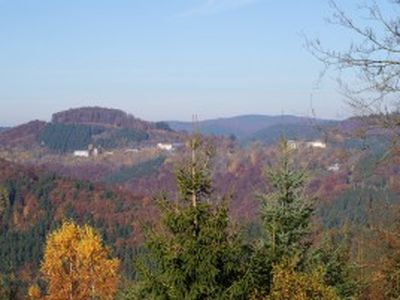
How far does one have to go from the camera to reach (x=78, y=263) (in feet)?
154

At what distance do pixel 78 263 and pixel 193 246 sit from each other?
33.4m

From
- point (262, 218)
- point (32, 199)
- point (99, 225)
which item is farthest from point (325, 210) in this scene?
point (262, 218)

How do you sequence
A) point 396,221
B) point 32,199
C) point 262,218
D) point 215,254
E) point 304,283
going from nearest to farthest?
point 396,221 < point 304,283 < point 215,254 < point 262,218 < point 32,199

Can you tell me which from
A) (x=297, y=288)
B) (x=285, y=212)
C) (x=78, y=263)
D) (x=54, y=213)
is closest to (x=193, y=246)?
(x=297, y=288)

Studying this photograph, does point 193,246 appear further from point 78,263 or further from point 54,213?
point 54,213

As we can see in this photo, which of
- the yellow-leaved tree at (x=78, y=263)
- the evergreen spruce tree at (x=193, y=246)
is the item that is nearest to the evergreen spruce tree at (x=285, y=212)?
the evergreen spruce tree at (x=193, y=246)

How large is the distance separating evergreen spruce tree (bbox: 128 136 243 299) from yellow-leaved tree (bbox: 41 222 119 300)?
30123 mm

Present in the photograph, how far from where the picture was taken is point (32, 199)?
18712 centimetres

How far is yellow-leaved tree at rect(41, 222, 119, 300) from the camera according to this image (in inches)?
1781

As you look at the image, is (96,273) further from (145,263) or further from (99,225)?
(99,225)

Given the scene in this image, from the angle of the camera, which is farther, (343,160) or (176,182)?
(176,182)

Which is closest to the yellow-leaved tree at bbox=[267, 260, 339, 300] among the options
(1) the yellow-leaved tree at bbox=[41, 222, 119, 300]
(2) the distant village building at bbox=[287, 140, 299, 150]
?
(2) the distant village building at bbox=[287, 140, 299, 150]

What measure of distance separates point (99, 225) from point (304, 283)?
15477 cm

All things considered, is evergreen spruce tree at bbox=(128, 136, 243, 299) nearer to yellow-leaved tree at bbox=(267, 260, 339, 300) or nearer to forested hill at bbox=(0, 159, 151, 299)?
yellow-leaved tree at bbox=(267, 260, 339, 300)
